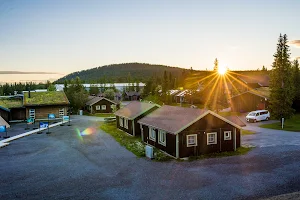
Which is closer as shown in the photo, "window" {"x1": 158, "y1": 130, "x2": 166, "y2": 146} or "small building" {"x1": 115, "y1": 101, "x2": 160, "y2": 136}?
"window" {"x1": 158, "y1": 130, "x2": 166, "y2": 146}

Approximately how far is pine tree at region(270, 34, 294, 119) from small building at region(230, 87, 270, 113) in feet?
25.3

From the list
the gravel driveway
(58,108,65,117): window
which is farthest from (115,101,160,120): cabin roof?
(58,108,65,117): window

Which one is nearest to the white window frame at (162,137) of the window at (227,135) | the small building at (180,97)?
the window at (227,135)

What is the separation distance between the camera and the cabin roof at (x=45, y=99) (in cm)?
4772

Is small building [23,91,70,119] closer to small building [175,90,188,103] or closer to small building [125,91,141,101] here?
small building [175,90,188,103]

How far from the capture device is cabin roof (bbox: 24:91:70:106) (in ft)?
157

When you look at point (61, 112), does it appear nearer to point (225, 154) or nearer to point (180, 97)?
point (180, 97)

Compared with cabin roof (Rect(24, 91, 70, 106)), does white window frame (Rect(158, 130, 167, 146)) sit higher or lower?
lower

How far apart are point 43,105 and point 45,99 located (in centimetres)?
200

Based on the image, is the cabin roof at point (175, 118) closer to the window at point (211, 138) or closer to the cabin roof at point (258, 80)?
the window at point (211, 138)

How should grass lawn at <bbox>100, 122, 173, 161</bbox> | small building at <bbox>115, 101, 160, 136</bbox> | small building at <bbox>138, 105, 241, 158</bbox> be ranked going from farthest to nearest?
small building at <bbox>115, 101, 160, 136</bbox>, grass lawn at <bbox>100, 122, 173, 161</bbox>, small building at <bbox>138, 105, 241, 158</bbox>

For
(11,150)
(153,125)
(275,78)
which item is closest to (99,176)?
(153,125)

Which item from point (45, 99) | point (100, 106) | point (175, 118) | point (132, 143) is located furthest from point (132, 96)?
point (175, 118)

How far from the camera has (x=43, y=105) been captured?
157 ft
